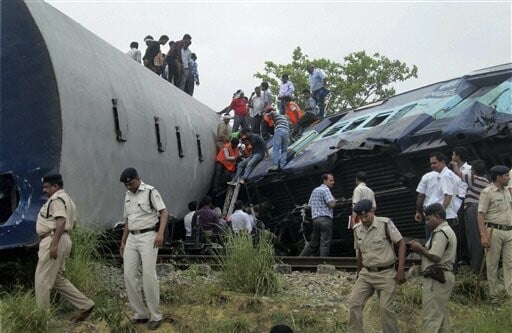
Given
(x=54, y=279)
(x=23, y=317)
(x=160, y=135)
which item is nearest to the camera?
(x=23, y=317)

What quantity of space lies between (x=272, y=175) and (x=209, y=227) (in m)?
1.85

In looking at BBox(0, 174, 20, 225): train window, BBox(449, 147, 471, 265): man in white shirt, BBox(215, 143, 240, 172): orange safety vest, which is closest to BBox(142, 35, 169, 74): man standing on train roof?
BBox(215, 143, 240, 172): orange safety vest

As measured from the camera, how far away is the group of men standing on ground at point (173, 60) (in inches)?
573

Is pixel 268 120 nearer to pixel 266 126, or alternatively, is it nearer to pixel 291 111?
pixel 266 126

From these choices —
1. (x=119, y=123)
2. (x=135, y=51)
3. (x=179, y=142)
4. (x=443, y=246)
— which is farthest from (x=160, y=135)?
(x=443, y=246)

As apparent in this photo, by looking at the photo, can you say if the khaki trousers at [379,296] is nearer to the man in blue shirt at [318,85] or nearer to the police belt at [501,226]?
the police belt at [501,226]

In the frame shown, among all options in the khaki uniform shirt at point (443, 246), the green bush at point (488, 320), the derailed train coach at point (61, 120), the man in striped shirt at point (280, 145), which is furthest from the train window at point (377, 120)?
the khaki uniform shirt at point (443, 246)

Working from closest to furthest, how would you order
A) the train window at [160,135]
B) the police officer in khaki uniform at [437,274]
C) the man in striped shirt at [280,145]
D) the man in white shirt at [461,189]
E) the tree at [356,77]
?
1. the police officer in khaki uniform at [437,274]
2. the man in white shirt at [461,189]
3. the train window at [160,135]
4. the man in striped shirt at [280,145]
5. the tree at [356,77]

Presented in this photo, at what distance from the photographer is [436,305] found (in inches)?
231

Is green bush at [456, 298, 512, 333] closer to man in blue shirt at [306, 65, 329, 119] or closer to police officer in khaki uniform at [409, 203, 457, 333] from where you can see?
police officer in khaki uniform at [409, 203, 457, 333]

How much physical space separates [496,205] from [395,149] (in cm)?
261

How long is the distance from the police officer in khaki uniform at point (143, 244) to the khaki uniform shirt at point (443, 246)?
2485mm

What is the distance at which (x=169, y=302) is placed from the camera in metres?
7.00

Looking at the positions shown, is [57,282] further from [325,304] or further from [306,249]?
[306,249]
